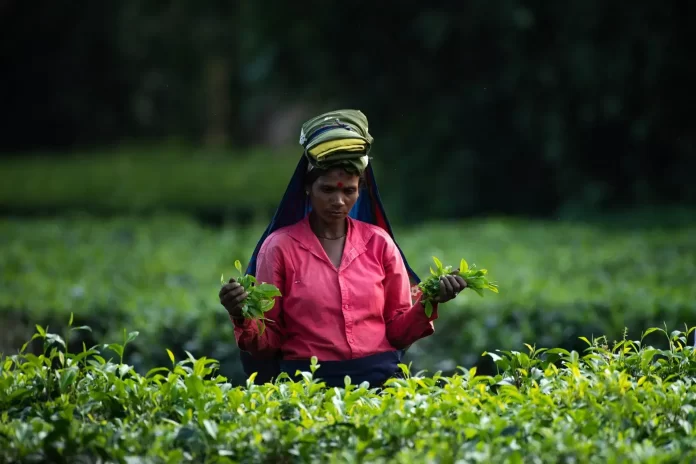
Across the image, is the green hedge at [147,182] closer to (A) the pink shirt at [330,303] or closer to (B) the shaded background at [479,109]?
(B) the shaded background at [479,109]

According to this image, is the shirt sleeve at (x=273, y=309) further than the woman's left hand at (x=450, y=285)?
Yes

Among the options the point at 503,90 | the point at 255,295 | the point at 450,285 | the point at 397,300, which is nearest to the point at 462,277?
the point at 450,285

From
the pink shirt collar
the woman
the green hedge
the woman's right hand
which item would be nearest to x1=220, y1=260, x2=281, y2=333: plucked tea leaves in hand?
the woman's right hand

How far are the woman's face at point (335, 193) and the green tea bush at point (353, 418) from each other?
0.64 meters

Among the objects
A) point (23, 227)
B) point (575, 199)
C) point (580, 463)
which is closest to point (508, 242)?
point (575, 199)

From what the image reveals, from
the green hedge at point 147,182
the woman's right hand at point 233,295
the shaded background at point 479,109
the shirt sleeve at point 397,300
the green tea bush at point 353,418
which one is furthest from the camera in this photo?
the green hedge at point 147,182

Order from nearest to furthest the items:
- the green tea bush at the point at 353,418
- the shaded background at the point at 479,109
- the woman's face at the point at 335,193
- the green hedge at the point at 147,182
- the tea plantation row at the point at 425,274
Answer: the green tea bush at the point at 353,418 < the woman's face at the point at 335,193 < the tea plantation row at the point at 425,274 < the shaded background at the point at 479,109 < the green hedge at the point at 147,182

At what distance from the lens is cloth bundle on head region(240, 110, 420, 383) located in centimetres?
350

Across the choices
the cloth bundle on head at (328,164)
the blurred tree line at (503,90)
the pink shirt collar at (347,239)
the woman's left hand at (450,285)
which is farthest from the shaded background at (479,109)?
the woman's left hand at (450,285)

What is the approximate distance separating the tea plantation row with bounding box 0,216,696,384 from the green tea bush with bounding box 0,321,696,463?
1.90 metres

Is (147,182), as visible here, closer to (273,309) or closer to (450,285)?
(273,309)

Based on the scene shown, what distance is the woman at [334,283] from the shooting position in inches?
140

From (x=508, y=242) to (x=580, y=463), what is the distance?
23.7ft

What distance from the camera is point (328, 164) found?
11.5 feet
